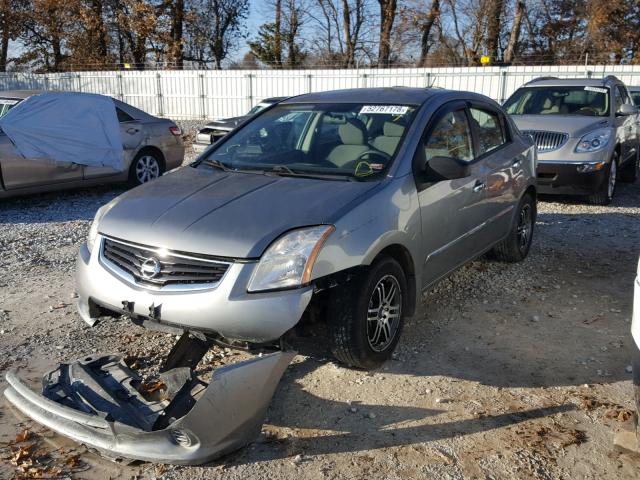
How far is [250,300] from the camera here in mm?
3053

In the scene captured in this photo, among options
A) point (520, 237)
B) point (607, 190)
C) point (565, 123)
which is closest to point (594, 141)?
point (565, 123)

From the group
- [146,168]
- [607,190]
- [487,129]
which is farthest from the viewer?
[146,168]

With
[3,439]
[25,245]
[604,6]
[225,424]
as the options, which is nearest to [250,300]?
[225,424]

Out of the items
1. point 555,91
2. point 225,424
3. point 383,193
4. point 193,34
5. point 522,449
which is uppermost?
point 193,34

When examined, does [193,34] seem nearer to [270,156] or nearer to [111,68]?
[111,68]

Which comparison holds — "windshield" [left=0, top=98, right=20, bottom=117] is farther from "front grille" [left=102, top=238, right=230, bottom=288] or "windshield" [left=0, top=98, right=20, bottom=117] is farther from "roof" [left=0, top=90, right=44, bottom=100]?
"front grille" [left=102, top=238, right=230, bottom=288]

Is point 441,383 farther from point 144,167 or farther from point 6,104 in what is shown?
point 6,104

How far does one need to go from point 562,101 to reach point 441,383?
23.4 feet

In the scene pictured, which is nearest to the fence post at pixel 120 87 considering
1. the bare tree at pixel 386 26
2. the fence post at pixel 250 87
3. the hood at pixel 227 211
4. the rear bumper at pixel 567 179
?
the fence post at pixel 250 87

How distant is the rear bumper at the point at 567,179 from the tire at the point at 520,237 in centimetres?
261

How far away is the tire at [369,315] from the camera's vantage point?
3428 millimetres

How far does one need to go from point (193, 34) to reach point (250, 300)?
33493 millimetres

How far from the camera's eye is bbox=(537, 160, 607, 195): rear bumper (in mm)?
8453

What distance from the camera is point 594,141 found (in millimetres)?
8539
